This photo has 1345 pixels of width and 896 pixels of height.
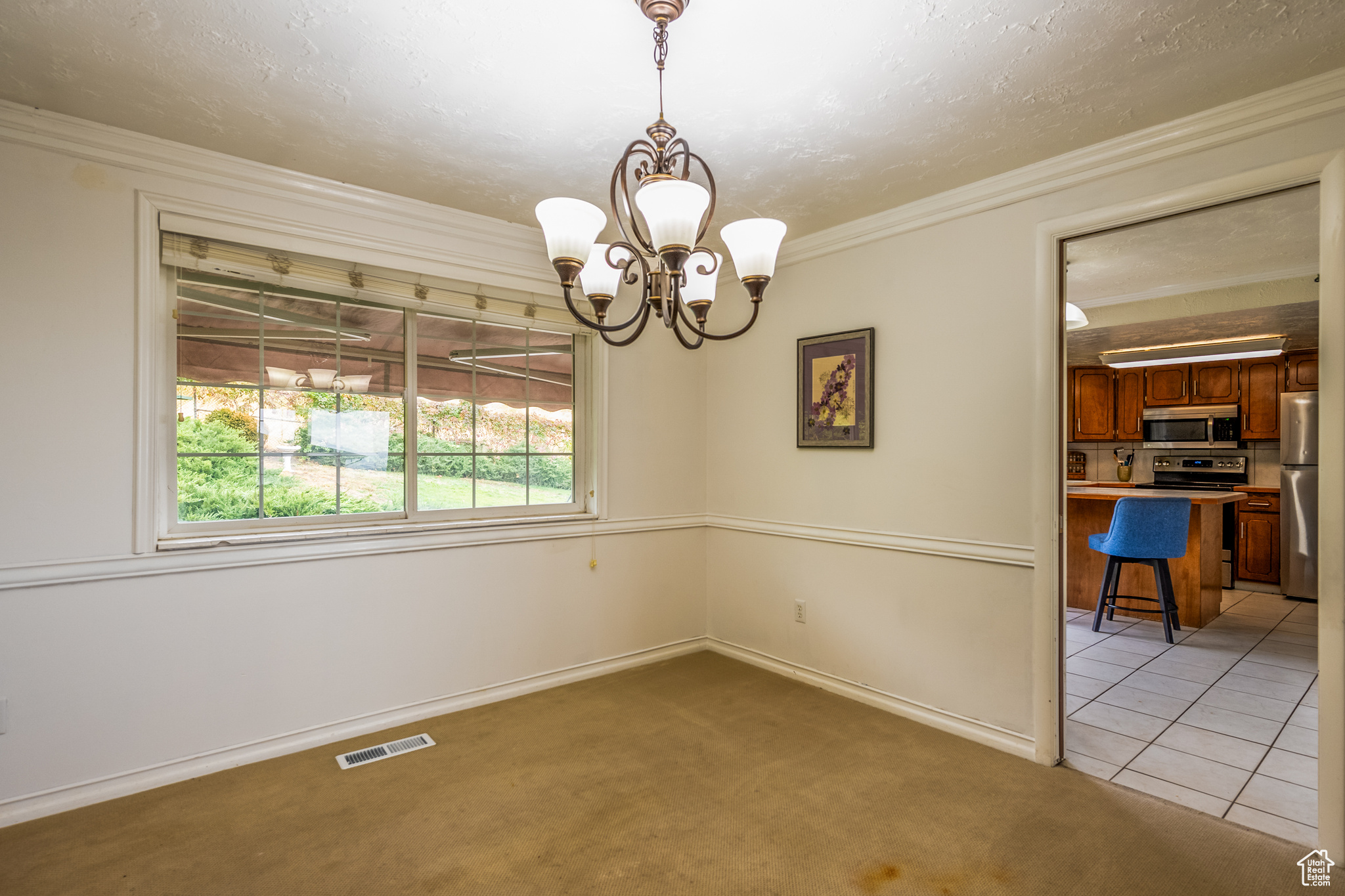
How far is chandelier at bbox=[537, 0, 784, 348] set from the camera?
1531 mm

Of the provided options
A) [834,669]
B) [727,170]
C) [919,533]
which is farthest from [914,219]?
[834,669]

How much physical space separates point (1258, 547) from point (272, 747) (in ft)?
25.4

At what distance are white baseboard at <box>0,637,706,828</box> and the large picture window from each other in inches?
33.7

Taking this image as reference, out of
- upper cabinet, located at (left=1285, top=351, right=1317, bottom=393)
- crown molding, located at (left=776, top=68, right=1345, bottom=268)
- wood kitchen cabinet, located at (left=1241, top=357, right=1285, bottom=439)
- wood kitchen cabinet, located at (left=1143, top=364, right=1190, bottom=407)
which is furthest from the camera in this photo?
wood kitchen cabinet, located at (left=1143, top=364, right=1190, bottom=407)

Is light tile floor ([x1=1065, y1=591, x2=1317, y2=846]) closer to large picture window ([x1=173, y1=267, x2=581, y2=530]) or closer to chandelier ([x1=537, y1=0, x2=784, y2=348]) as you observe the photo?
chandelier ([x1=537, y1=0, x2=784, y2=348])

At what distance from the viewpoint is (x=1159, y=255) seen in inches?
141

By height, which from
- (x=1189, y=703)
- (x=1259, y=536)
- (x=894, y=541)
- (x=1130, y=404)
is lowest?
(x=1189, y=703)

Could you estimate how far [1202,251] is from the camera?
3.50 m

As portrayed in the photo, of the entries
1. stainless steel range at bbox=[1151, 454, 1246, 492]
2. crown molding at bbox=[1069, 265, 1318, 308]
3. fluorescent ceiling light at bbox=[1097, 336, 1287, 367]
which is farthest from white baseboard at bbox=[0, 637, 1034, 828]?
stainless steel range at bbox=[1151, 454, 1246, 492]

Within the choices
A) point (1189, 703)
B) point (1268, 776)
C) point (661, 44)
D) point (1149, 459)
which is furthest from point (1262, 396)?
point (661, 44)

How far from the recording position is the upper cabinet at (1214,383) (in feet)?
20.7

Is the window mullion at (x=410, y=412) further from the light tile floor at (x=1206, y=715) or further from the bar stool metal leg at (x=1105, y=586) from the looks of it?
the bar stool metal leg at (x=1105, y=586)

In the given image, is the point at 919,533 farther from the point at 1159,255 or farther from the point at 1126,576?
the point at 1126,576

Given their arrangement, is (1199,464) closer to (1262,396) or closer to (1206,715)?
(1262,396)
